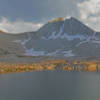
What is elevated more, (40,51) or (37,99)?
(40,51)

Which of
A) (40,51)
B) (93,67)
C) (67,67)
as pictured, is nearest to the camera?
(93,67)

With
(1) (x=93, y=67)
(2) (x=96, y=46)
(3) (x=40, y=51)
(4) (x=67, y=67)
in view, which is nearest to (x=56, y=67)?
(4) (x=67, y=67)

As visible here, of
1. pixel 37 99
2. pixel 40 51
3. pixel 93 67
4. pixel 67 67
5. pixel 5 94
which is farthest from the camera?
pixel 40 51

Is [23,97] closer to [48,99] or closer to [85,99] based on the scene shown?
[48,99]

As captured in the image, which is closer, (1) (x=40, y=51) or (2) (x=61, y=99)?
(2) (x=61, y=99)

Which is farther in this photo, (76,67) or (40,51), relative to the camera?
(40,51)

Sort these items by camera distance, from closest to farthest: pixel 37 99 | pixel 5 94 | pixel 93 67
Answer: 1. pixel 37 99
2. pixel 5 94
3. pixel 93 67

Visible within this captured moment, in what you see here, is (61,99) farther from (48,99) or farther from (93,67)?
(93,67)

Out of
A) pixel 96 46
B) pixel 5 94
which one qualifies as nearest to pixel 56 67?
pixel 5 94

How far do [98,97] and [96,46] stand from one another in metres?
147

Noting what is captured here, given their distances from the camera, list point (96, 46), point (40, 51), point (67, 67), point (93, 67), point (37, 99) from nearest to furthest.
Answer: point (37, 99) < point (93, 67) < point (67, 67) < point (96, 46) < point (40, 51)

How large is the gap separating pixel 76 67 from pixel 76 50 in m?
79.4

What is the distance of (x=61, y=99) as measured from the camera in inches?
1007

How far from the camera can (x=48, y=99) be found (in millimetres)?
25516
